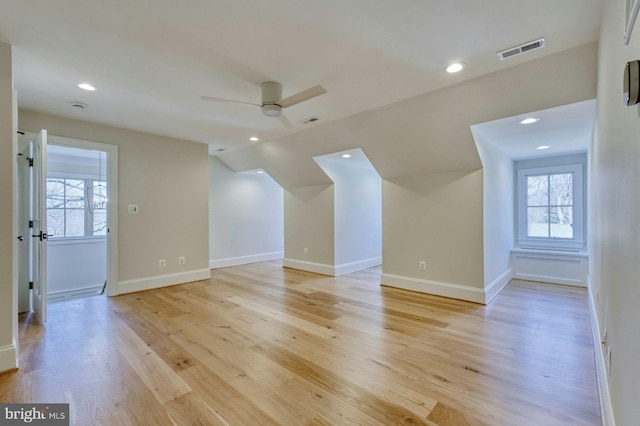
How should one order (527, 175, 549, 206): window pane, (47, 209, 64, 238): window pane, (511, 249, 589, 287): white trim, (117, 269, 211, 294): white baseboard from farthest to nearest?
(47, 209, 64, 238): window pane, (527, 175, 549, 206): window pane, (511, 249, 589, 287): white trim, (117, 269, 211, 294): white baseboard

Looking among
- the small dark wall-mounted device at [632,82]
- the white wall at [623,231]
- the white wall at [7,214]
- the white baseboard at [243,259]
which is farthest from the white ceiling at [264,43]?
the white baseboard at [243,259]

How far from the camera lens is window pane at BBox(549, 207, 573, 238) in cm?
508

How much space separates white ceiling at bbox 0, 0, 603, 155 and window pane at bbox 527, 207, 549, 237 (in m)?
3.94

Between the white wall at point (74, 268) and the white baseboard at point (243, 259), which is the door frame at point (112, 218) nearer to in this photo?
the white baseboard at point (243, 259)

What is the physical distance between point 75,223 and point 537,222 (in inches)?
365

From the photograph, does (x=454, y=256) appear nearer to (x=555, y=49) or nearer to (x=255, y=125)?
(x=555, y=49)

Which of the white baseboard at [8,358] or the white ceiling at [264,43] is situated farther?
the white baseboard at [8,358]

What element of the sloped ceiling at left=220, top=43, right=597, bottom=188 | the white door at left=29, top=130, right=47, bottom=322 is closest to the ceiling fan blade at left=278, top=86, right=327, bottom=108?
the sloped ceiling at left=220, top=43, right=597, bottom=188

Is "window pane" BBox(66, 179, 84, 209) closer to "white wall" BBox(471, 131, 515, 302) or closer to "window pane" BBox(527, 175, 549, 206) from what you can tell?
"white wall" BBox(471, 131, 515, 302)

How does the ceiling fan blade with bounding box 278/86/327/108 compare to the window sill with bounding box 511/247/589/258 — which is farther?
the window sill with bounding box 511/247/589/258

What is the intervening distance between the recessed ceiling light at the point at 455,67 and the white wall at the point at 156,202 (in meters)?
4.20

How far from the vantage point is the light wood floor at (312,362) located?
176 cm

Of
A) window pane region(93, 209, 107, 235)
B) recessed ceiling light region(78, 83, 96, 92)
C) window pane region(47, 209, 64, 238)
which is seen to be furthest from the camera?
window pane region(93, 209, 107, 235)

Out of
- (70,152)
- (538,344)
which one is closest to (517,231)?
(538,344)
